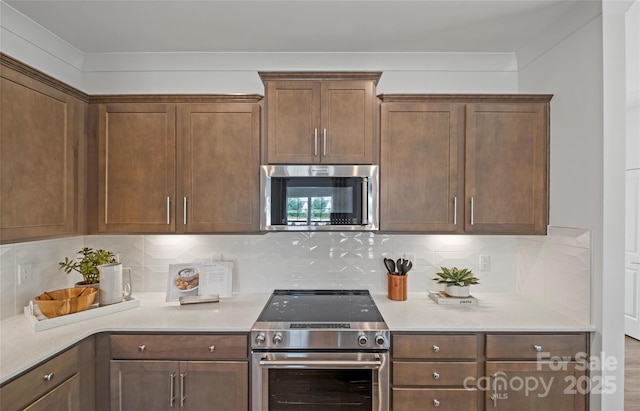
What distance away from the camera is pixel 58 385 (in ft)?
5.53

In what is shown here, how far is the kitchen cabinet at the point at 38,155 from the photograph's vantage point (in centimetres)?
174

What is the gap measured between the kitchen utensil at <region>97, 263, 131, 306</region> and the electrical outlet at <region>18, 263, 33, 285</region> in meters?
0.41

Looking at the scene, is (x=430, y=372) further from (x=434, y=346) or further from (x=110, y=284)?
(x=110, y=284)

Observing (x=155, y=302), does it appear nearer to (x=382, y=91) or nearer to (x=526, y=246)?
(x=382, y=91)

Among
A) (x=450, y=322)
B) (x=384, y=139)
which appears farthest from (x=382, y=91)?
(x=450, y=322)

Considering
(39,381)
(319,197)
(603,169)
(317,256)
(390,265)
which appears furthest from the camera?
(317,256)

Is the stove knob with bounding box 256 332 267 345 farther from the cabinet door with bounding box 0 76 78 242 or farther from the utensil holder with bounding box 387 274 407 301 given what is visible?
the cabinet door with bounding box 0 76 78 242

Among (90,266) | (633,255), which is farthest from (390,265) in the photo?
(633,255)

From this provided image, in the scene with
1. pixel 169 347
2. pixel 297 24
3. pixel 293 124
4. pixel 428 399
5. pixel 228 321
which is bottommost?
pixel 428 399

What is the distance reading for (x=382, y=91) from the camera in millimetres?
2619

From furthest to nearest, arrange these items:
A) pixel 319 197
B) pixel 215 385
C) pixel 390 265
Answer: pixel 390 265 → pixel 319 197 → pixel 215 385

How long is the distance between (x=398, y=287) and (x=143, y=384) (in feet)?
5.40

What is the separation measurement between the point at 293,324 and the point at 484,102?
1826 mm

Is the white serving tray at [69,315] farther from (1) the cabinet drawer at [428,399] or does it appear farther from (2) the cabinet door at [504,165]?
(2) the cabinet door at [504,165]
